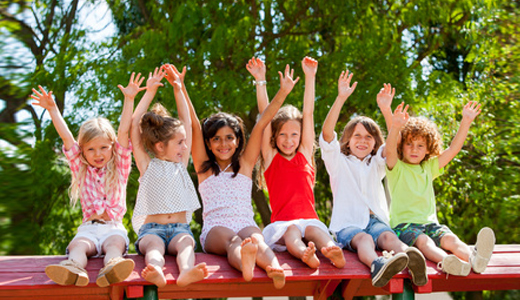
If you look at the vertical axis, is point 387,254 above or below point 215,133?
below

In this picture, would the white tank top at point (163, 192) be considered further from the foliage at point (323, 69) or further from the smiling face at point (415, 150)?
the foliage at point (323, 69)

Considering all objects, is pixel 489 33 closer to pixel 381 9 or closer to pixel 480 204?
pixel 381 9

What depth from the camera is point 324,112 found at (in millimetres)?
8000

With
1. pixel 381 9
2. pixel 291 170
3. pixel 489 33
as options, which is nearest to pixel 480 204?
pixel 489 33

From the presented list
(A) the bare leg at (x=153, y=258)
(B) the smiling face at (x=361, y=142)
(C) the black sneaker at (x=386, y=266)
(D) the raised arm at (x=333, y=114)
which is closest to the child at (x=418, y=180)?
(B) the smiling face at (x=361, y=142)

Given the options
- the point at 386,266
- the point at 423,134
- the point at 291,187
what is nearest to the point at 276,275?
the point at 386,266

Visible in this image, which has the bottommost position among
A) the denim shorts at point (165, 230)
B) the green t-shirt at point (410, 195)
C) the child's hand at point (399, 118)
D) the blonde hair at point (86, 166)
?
the denim shorts at point (165, 230)

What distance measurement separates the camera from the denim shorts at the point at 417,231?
174 inches

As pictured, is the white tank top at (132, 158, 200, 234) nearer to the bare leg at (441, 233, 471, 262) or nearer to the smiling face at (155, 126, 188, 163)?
the smiling face at (155, 126, 188, 163)

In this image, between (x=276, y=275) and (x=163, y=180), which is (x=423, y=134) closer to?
(x=276, y=275)

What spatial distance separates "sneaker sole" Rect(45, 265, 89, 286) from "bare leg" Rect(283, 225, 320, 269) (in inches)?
55.2

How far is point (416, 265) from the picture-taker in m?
3.82

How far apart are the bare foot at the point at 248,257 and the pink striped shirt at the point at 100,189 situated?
1.22 meters

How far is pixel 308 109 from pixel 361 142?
23.9 inches
